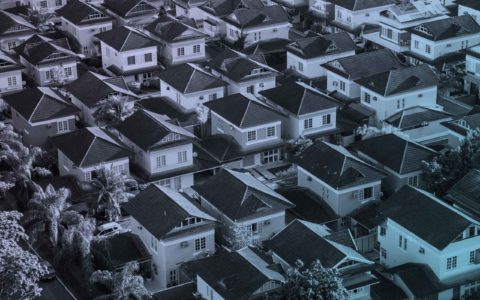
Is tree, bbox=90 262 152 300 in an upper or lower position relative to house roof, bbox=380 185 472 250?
lower

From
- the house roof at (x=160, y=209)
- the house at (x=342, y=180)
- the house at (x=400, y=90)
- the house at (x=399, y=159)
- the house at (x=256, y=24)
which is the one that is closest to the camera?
the house roof at (x=160, y=209)

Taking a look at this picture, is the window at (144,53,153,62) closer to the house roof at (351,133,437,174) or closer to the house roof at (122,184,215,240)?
the house roof at (351,133,437,174)

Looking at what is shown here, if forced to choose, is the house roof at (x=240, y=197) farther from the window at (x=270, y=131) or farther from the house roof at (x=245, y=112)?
the window at (x=270, y=131)

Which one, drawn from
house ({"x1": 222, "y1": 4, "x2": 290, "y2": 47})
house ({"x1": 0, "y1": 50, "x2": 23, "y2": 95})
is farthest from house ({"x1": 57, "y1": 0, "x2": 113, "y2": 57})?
house ({"x1": 222, "y1": 4, "x2": 290, "y2": 47})

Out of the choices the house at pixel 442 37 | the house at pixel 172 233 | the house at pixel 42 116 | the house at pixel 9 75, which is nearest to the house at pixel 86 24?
the house at pixel 9 75

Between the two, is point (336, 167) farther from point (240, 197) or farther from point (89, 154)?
point (89, 154)
